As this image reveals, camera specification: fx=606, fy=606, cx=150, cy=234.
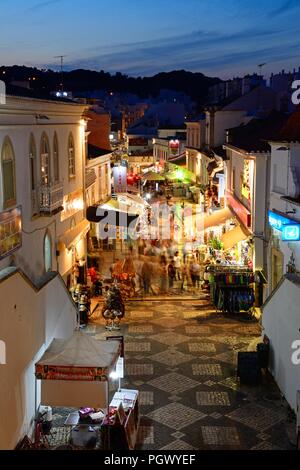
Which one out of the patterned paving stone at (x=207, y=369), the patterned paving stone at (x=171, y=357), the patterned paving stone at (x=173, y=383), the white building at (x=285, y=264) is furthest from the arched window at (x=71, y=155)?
the patterned paving stone at (x=173, y=383)

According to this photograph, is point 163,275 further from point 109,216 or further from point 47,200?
point 47,200

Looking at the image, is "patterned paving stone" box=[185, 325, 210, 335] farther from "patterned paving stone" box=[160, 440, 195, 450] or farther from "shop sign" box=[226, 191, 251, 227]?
"patterned paving stone" box=[160, 440, 195, 450]

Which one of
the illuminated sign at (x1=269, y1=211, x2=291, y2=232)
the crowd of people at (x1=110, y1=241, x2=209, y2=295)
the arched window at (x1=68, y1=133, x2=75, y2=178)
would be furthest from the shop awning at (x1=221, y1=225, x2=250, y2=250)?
the arched window at (x1=68, y1=133, x2=75, y2=178)

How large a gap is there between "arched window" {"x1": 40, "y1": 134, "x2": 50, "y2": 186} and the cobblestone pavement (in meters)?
5.50

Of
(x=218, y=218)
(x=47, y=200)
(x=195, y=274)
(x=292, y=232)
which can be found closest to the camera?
(x=292, y=232)

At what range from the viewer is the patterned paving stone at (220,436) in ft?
43.4

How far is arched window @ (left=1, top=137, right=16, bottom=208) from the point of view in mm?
15135

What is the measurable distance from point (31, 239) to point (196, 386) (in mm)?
6324

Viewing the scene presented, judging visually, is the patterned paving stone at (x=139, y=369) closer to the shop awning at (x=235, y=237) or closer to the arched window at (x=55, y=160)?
the arched window at (x=55, y=160)

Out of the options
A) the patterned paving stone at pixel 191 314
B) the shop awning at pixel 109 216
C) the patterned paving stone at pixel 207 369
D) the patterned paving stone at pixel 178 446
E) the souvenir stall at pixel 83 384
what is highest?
the shop awning at pixel 109 216

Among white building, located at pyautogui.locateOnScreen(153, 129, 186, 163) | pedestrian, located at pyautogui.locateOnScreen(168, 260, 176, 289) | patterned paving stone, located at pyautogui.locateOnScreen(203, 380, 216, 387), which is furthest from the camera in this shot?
white building, located at pyautogui.locateOnScreen(153, 129, 186, 163)

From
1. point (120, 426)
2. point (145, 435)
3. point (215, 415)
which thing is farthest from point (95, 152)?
point (120, 426)

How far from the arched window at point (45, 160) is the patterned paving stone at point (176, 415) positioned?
27.5ft

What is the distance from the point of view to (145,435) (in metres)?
13.6
